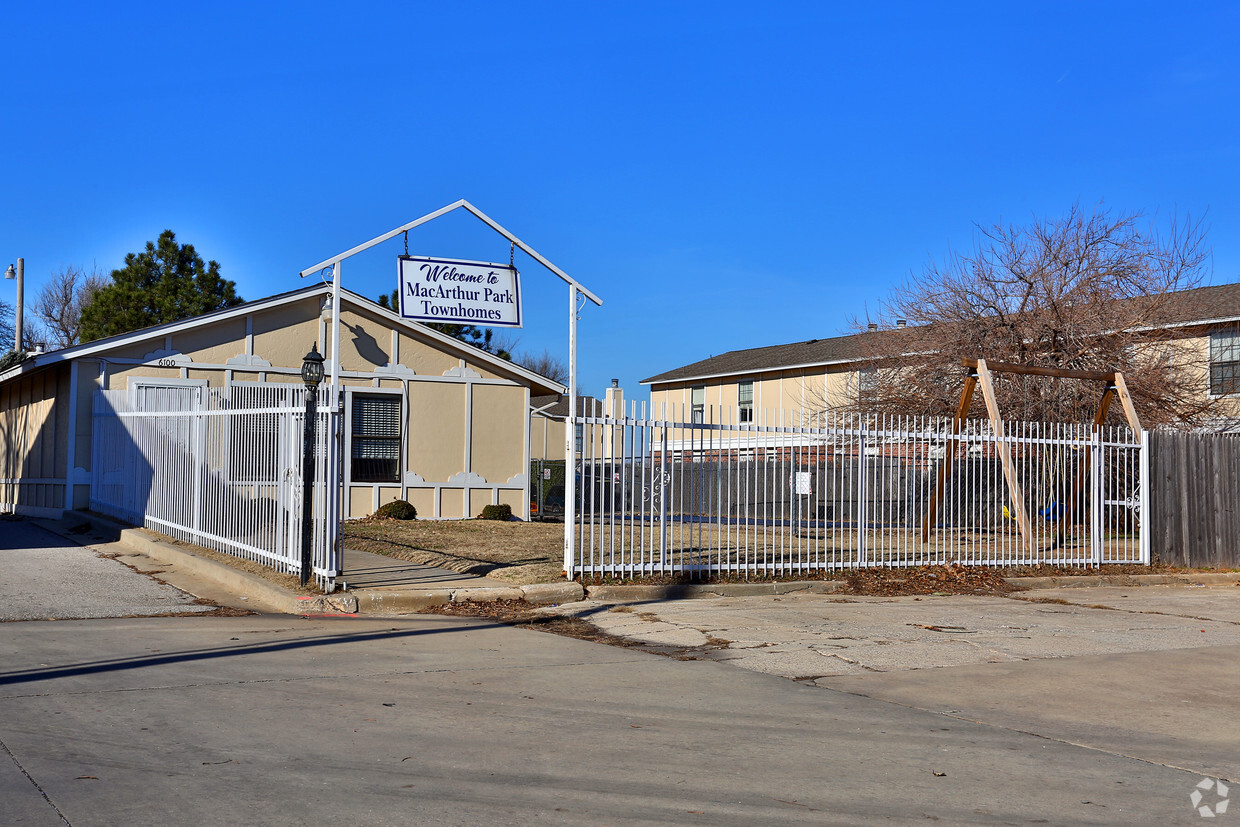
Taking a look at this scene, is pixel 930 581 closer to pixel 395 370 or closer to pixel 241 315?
pixel 395 370

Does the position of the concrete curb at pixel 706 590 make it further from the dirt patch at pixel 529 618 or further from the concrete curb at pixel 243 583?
the concrete curb at pixel 243 583

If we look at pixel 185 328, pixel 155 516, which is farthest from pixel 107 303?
pixel 155 516

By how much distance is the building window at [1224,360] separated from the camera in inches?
950

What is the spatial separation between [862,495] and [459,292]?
5950mm

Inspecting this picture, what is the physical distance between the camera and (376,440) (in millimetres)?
20609

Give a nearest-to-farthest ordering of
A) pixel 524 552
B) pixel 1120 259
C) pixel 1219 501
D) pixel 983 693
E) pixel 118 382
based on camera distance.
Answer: pixel 983 693
pixel 524 552
pixel 1219 501
pixel 118 382
pixel 1120 259

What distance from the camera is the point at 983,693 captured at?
689 cm

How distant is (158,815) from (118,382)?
15891 mm

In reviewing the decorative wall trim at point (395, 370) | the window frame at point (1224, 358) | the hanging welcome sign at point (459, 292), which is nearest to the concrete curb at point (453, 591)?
the hanging welcome sign at point (459, 292)

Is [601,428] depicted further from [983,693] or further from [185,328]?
[185,328]

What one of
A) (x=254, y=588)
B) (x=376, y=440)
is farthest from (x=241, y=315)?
(x=254, y=588)

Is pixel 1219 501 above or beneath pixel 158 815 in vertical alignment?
above

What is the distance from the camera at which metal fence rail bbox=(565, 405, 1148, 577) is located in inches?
475

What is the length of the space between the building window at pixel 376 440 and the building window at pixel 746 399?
21.0 metres
